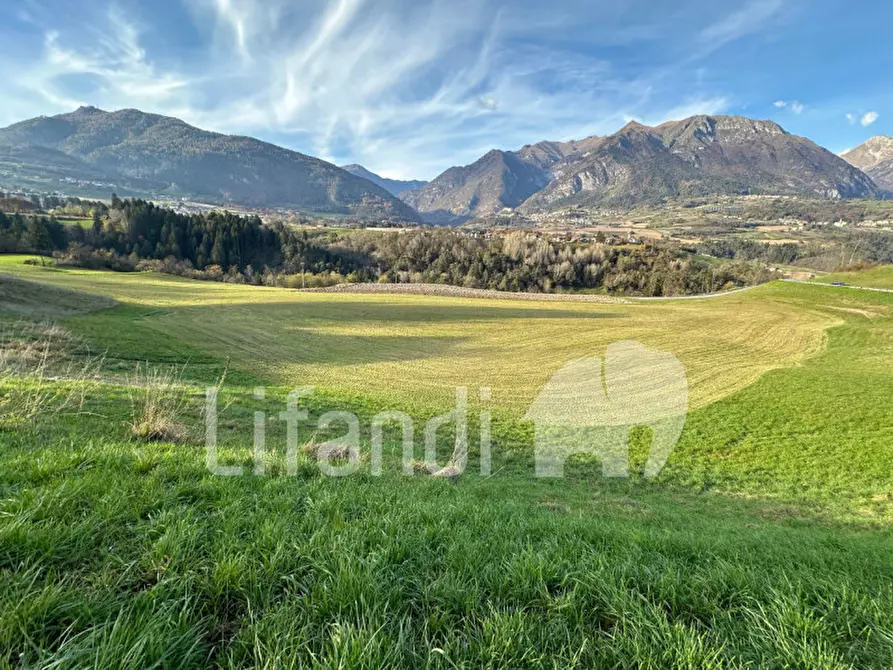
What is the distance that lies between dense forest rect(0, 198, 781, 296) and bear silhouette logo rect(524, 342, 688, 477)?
249ft

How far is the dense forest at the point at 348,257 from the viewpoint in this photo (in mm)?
97688

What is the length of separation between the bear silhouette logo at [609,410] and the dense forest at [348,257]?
75.8m

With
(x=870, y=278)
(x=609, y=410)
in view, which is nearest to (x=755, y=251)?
(x=870, y=278)

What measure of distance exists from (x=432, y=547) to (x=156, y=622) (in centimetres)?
189

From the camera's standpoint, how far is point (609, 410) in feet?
Result: 70.1

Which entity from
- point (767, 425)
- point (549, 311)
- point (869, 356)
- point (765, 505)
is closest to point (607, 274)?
point (549, 311)

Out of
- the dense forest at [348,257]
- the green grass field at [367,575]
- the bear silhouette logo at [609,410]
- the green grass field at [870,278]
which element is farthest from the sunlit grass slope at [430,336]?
the dense forest at [348,257]

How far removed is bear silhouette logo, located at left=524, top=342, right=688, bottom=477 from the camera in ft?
49.8

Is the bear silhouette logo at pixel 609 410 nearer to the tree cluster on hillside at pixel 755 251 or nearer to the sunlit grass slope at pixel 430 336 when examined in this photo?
the sunlit grass slope at pixel 430 336

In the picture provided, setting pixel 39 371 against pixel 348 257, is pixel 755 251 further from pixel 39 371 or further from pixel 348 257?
pixel 39 371

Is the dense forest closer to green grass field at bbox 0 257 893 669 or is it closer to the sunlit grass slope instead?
the sunlit grass slope

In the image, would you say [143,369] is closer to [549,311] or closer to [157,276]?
[549,311]

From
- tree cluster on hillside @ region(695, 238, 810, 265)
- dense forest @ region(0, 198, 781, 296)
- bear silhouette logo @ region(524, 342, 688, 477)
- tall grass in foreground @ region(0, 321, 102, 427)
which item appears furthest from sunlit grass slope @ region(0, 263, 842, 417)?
tree cluster on hillside @ region(695, 238, 810, 265)

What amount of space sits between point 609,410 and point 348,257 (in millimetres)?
124722
